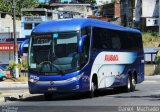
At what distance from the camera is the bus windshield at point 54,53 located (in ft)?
69.9

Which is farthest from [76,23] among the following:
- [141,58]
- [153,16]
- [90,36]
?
[153,16]

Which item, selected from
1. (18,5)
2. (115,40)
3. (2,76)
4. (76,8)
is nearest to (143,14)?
(76,8)

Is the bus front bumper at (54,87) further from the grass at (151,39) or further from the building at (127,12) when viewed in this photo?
the building at (127,12)

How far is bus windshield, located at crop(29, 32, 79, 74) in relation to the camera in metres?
21.3

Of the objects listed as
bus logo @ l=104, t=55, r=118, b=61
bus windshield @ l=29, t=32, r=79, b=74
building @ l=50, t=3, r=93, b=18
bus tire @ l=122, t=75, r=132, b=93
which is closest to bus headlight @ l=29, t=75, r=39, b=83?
bus windshield @ l=29, t=32, r=79, b=74

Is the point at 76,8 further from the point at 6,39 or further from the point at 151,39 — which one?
the point at 6,39

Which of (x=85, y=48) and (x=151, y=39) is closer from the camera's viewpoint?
(x=85, y=48)

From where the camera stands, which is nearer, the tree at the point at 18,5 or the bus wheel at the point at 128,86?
the bus wheel at the point at 128,86

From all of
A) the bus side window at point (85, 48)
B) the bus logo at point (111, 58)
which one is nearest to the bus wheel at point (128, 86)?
the bus logo at point (111, 58)

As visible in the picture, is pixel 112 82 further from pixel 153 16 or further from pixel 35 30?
pixel 153 16

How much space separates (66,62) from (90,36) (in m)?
1.90

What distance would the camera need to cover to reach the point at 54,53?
21.5m

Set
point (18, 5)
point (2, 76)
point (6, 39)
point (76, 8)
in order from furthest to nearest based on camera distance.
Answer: point (76, 8), point (18, 5), point (6, 39), point (2, 76)

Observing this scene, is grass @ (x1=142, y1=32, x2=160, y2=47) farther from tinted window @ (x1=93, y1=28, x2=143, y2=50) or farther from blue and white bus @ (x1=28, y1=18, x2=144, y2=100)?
blue and white bus @ (x1=28, y1=18, x2=144, y2=100)
